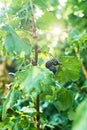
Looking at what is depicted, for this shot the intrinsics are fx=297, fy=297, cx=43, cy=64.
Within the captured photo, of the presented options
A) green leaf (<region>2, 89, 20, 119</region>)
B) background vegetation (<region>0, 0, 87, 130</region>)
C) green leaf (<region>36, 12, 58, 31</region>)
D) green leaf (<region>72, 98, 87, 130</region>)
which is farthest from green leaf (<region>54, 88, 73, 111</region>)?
green leaf (<region>72, 98, 87, 130</region>)

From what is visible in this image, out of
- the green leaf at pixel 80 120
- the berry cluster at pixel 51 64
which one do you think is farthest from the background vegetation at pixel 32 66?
the green leaf at pixel 80 120

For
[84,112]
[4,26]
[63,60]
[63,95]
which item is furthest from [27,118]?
[84,112]

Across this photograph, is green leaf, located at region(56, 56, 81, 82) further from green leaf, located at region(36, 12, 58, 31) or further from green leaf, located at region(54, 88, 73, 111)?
green leaf, located at region(36, 12, 58, 31)

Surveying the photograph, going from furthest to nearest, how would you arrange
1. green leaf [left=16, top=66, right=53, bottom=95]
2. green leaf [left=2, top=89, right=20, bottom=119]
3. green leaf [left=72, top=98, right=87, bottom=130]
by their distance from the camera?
1. green leaf [left=2, top=89, right=20, bottom=119]
2. green leaf [left=16, top=66, right=53, bottom=95]
3. green leaf [left=72, top=98, right=87, bottom=130]

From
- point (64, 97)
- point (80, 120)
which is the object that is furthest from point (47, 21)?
point (80, 120)

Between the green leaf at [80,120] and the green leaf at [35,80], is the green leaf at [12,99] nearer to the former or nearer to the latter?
the green leaf at [35,80]

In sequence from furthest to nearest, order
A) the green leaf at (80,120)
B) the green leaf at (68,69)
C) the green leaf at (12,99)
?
the green leaf at (68,69) < the green leaf at (12,99) < the green leaf at (80,120)
